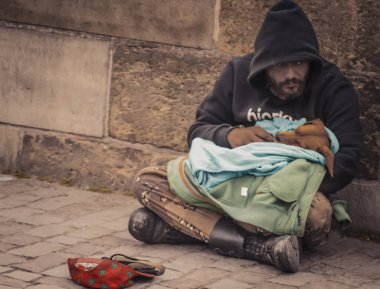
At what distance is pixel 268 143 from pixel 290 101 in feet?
0.89

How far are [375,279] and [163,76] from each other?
6.36 feet

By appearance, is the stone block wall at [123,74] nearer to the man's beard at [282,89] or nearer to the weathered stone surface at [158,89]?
the weathered stone surface at [158,89]

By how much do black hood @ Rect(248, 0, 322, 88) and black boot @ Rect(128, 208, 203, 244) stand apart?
85 cm

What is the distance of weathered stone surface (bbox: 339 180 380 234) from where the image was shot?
5.90 metres

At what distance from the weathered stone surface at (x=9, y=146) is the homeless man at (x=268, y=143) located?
1.49 metres

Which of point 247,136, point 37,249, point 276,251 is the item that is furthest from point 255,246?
point 37,249

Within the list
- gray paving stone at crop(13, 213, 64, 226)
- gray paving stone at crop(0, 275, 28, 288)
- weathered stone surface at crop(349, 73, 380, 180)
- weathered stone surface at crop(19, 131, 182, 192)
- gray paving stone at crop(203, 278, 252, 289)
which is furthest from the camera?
weathered stone surface at crop(19, 131, 182, 192)

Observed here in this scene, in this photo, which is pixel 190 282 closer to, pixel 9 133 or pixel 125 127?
pixel 125 127

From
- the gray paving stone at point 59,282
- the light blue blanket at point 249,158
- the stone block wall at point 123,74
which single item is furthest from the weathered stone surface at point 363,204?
the gray paving stone at point 59,282

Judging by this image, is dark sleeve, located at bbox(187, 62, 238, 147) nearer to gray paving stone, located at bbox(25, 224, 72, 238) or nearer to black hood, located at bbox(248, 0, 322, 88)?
black hood, located at bbox(248, 0, 322, 88)

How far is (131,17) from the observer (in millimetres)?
6492

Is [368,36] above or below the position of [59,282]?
above

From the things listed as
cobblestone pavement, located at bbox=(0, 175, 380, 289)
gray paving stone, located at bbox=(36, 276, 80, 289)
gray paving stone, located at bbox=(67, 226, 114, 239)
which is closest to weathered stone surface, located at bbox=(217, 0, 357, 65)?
cobblestone pavement, located at bbox=(0, 175, 380, 289)

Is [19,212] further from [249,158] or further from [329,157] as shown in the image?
[329,157]
